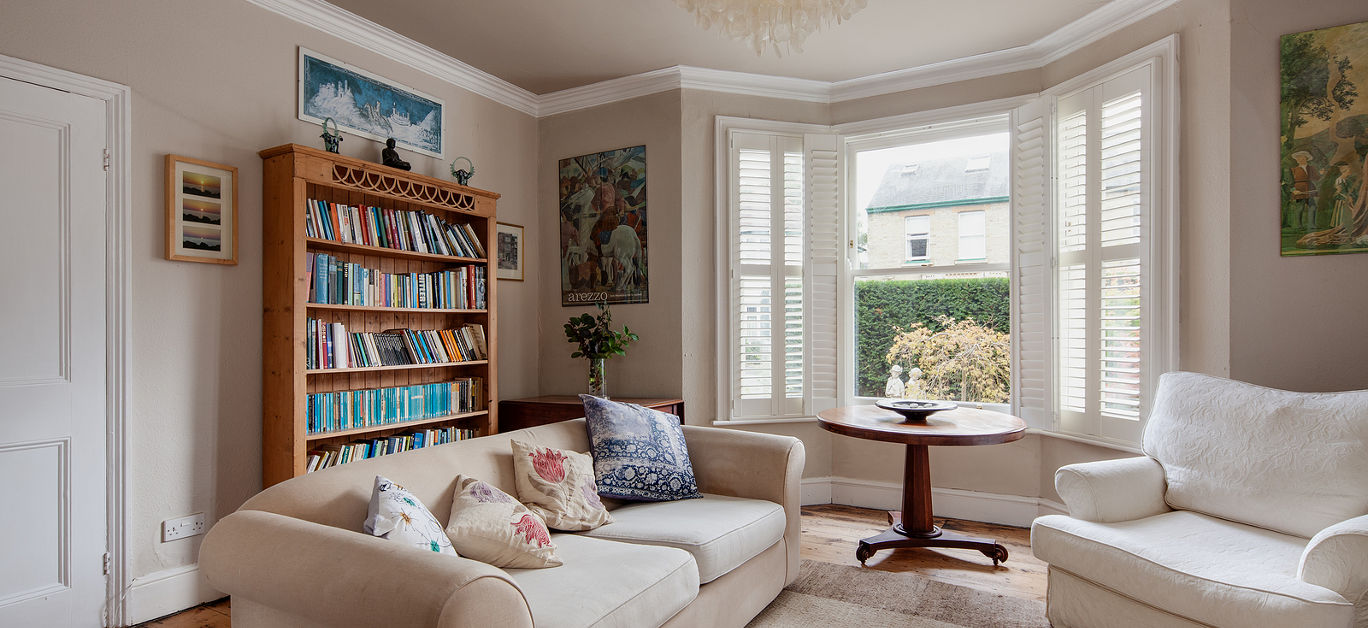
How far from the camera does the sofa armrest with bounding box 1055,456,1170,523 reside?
2.44 meters

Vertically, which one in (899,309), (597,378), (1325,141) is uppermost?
(1325,141)

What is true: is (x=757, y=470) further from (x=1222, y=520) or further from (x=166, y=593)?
(x=166, y=593)

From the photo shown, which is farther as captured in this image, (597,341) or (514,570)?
(597,341)

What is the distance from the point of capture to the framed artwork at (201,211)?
108 inches

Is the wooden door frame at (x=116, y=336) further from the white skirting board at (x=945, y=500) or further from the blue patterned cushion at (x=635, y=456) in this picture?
the white skirting board at (x=945, y=500)

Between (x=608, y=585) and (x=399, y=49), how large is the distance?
3082 mm

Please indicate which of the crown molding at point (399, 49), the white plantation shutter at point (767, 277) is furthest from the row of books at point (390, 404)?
the crown molding at point (399, 49)

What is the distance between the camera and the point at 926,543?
3232 mm

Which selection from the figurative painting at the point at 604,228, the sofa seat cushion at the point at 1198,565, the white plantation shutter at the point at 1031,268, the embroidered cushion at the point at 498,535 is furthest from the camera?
the figurative painting at the point at 604,228

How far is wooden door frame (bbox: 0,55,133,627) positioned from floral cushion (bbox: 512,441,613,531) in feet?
4.97

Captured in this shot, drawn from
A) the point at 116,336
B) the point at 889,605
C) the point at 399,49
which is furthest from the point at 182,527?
the point at 889,605

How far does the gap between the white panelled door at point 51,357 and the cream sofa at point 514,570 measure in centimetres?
125

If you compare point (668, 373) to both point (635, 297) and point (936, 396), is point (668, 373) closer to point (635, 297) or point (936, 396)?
point (635, 297)

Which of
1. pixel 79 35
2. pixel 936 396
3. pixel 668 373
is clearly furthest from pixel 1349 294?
pixel 79 35
